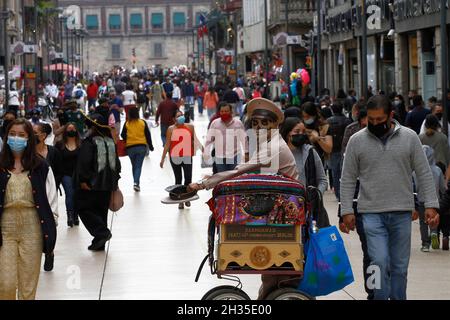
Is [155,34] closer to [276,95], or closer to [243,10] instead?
[243,10]

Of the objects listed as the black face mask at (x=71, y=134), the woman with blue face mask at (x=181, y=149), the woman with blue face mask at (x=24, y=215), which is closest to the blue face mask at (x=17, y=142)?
the woman with blue face mask at (x=24, y=215)

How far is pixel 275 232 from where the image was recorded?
32.6 ft

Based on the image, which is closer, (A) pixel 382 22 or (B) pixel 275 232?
(B) pixel 275 232

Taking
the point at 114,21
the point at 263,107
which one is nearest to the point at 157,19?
the point at 114,21

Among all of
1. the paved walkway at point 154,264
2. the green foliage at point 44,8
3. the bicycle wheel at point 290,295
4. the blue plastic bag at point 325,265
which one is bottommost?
the paved walkway at point 154,264

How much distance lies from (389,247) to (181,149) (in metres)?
12.4

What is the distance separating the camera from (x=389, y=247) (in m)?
10.3

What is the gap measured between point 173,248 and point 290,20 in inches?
1999

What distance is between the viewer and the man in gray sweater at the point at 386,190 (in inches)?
397

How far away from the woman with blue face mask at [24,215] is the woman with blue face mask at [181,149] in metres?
11.3

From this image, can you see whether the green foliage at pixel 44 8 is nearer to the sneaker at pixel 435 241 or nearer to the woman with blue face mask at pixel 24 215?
the sneaker at pixel 435 241

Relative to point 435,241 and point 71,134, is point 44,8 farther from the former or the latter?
point 435,241

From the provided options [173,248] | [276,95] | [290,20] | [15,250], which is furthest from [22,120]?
[290,20]

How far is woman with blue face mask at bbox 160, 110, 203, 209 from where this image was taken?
22.2m
